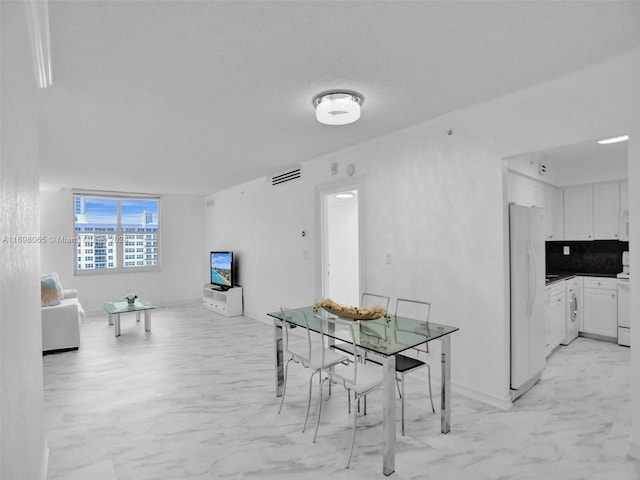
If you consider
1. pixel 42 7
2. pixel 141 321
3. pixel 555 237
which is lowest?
pixel 141 321

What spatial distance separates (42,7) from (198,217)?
23.3 feet

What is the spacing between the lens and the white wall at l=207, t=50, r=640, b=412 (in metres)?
2.53

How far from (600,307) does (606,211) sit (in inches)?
51.4

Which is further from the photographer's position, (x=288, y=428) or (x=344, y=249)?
(x=344, y=249)

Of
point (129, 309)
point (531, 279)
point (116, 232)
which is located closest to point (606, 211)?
point (531, 279)

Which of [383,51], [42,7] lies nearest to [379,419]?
[383,51]

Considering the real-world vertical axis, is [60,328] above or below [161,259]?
below

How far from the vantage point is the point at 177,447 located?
98.2 inches

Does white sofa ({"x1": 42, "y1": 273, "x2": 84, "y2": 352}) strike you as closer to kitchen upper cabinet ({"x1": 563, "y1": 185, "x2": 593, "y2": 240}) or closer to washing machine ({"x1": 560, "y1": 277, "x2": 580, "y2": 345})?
washing machine ({"x1": 560, "y1": 277, "x2": 580, "y2": 345})

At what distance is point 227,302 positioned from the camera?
683 cm

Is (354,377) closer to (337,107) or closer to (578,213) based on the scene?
(337,107)

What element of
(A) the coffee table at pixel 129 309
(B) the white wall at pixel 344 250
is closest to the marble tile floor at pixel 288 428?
(A) the coffee table at pixel 129 309

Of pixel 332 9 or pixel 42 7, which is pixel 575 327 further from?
pixel 42 7

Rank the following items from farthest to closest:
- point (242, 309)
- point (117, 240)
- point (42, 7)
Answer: point (117, 240) → point (242, 309) → point (42, 7)
